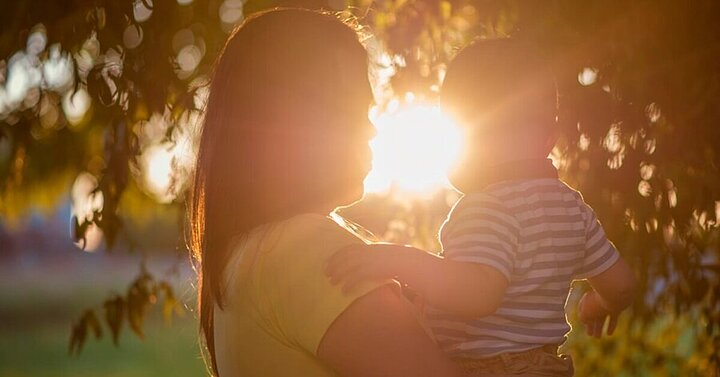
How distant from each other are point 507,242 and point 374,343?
1.75 feet

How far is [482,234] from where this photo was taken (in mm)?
2105

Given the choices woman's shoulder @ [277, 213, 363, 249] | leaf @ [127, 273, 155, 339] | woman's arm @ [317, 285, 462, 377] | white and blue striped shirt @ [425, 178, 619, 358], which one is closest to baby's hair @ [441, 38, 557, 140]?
white and blue striped shirt @ [425, 178, 619, 358]

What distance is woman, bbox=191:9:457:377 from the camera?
1.76 metres

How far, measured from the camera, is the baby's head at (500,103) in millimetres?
2342

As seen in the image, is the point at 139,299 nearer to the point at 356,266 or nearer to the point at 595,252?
the point at 595,252

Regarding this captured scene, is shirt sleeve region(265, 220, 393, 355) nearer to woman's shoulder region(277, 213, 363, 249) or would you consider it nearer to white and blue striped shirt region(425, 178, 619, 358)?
woman's shoulder region(277, 213, 363, 249)

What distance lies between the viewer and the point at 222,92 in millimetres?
1913

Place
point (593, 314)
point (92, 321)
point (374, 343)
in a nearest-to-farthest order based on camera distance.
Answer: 1. point (374, 343)
2. point (593, 314)
3. point (92, 321)

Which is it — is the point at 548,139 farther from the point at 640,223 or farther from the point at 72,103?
the point at 72,103

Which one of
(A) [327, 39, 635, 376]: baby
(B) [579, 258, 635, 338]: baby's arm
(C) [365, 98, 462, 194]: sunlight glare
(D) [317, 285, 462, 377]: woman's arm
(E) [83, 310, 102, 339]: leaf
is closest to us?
(D) [317, 285, 462, 377]: woman's arm

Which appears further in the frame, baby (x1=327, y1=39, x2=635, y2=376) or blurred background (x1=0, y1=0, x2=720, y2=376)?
blurred background (x1=0, y1=0, x2=720, y2=376)

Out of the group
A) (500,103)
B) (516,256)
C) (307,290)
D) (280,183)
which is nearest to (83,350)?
(500,103)

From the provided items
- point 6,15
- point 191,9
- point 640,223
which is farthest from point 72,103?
point 640,223

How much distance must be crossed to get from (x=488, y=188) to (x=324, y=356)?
69 cm
